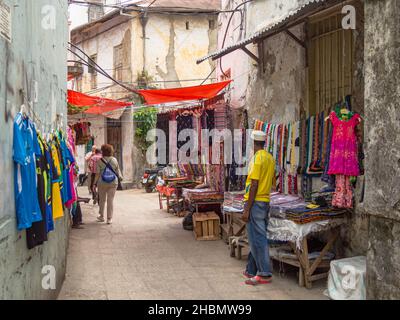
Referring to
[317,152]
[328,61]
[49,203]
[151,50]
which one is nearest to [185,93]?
[328,61]

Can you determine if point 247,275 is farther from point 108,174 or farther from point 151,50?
point 151,50

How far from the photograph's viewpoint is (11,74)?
11.3 feet

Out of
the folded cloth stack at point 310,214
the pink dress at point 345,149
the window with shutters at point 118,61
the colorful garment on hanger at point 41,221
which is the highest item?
the window with shutters at point 118,61

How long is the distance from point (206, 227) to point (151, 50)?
46.9ft

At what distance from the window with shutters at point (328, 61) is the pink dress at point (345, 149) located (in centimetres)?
72

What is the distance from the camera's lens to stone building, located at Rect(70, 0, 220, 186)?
21734 millimetres

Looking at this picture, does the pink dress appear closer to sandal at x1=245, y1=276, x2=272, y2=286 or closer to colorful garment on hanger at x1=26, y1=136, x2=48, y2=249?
sandal at x1=245, y1=276, x2=272, y2=286

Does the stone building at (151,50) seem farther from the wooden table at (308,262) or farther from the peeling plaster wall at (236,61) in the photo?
the wooden table at (308,262)

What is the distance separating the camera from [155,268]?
7152 millimetres

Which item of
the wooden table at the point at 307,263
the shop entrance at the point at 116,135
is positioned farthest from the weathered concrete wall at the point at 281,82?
the shop entrance at the point at 116,135

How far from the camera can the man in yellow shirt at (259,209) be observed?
242 inches

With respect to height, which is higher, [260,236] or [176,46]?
[176,46]
